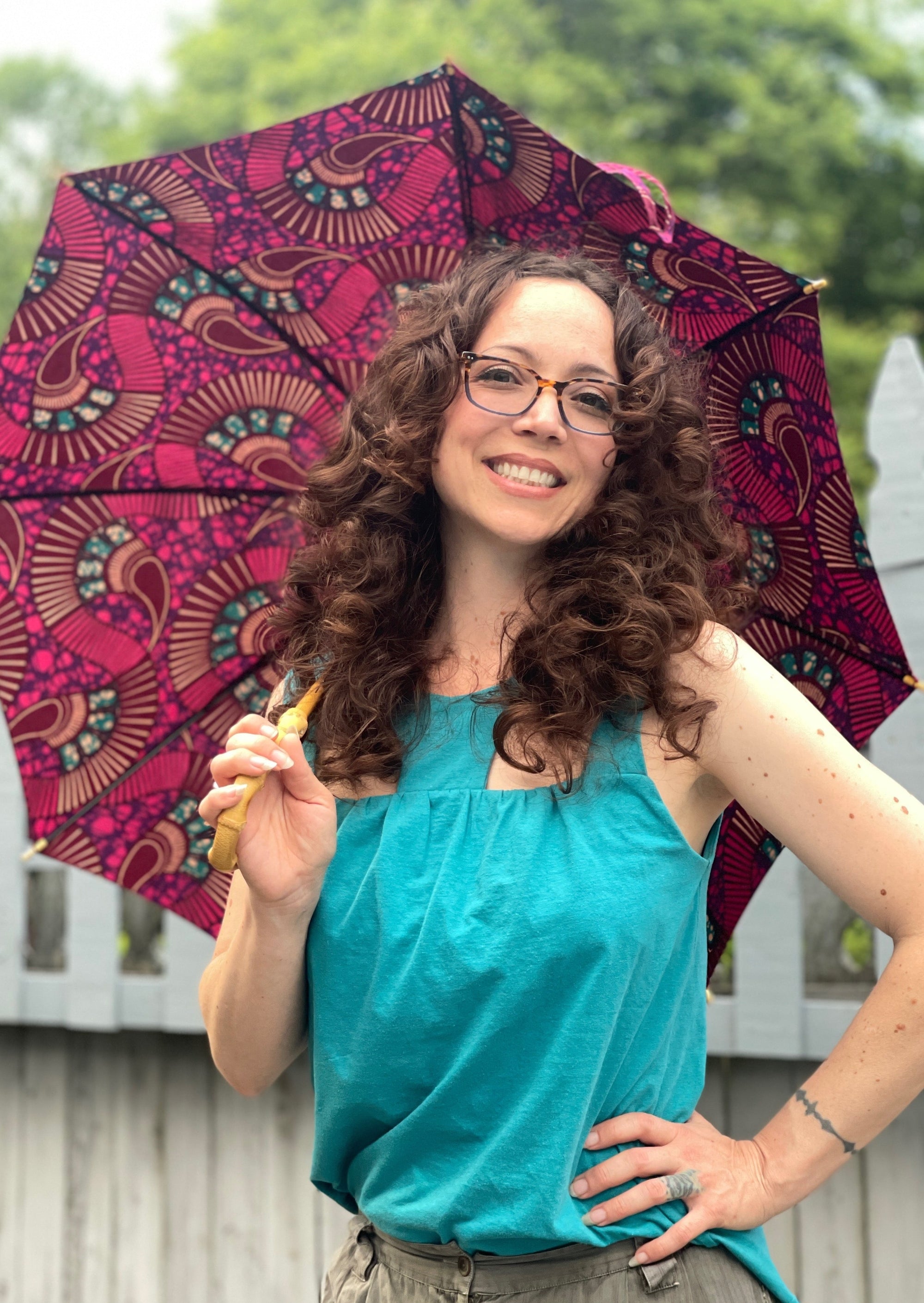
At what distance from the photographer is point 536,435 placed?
1.75 meters

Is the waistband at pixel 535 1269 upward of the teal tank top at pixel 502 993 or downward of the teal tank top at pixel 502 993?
downward

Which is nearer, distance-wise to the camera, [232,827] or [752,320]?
[232,827]

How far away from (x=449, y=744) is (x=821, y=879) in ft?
1.71

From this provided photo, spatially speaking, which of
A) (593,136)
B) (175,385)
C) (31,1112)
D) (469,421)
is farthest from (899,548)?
(593,136)

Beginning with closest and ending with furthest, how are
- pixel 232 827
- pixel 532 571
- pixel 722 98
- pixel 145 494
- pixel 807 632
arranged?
1. pixel 232 827
2. pixel 532 571
3. pixel 807 632
4. pixel 145 494
5. pixel 722 98

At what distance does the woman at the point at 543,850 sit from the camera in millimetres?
1565

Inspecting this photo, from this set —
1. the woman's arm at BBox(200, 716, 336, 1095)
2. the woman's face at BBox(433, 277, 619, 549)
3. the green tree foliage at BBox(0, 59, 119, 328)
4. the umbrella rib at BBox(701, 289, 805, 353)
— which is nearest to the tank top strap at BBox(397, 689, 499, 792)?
the woman's arm at BBox(200, 716, 336, 1095)

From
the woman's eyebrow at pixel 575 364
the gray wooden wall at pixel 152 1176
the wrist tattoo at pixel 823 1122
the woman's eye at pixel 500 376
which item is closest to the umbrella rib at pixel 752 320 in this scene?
the woman's eyebrow at pixel 575 364

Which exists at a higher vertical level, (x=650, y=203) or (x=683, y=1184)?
(x=650, y=203)

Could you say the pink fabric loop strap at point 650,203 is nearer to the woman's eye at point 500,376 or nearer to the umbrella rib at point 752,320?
the umbrella rib at point 752,320

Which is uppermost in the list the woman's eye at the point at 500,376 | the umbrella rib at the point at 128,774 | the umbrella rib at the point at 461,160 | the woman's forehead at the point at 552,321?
the umbrella rib at the point at 461,160

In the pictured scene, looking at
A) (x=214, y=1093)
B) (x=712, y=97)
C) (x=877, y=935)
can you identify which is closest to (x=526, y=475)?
(x=877, y=935)

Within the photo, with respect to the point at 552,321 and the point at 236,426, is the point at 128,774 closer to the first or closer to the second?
the point at 236,426

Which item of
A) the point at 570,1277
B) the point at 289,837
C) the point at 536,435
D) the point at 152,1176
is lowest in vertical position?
the point at 570,1277
